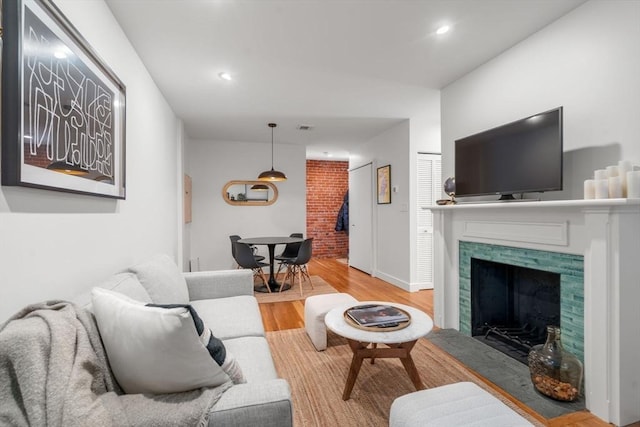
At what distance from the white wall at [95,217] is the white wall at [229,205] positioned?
6.64 feet

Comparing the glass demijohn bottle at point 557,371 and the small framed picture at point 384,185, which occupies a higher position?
the small framed picture at point 384,185

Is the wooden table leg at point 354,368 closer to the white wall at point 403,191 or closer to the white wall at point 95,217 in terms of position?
the white wall at point 95,217

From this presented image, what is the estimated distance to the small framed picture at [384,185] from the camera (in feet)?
16.1

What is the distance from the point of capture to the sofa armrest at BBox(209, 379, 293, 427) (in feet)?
3.07

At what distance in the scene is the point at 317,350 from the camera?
2557 millimetres

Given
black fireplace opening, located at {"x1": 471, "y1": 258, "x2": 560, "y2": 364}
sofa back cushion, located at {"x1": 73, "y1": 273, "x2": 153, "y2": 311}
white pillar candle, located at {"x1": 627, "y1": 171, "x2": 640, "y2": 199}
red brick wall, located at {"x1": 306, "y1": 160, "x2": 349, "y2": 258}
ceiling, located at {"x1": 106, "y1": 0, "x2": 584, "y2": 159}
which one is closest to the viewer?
sofa back cushion, located at {"x1": 73, "y1": 273, "x2": 153, "y2": 311}

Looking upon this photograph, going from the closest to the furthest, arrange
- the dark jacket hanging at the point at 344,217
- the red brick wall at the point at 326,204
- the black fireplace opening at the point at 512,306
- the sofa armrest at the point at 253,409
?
1. the sofa armrest at the point at 253,409
2. the black fireplace opening at the point at 512,306
3. the dark jacket hanging at the point at 344,217
4. the red brick wall at the point at 326,204

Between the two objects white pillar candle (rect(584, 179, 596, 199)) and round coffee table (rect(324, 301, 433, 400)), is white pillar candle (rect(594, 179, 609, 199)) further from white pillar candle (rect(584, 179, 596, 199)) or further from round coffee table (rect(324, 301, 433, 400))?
round coffee table (rect(324, 301, 433, 400))

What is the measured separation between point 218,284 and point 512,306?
8.68 feet

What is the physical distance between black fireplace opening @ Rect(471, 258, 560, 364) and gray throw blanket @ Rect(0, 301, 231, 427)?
8.09 feet

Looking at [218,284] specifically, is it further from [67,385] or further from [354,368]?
[67,385]

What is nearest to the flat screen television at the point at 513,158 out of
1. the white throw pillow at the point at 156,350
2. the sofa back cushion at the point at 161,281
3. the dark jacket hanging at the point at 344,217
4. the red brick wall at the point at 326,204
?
the white throw pillow at the point at 156,350

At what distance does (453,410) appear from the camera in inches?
48.4

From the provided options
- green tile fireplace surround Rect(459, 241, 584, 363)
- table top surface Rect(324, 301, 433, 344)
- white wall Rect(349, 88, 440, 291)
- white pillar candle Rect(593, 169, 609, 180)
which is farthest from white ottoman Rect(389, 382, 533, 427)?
white wall Rect(349, 88, 440, 291)
